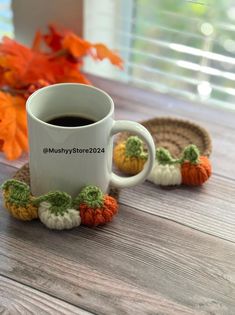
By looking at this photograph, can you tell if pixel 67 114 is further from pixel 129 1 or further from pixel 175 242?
pixel 129 1

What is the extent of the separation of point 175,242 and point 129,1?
0.60 metres

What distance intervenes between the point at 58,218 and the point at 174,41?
57 cm

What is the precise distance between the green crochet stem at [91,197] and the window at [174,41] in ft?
1.35

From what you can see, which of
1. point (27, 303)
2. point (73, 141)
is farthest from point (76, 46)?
point (27, 303)

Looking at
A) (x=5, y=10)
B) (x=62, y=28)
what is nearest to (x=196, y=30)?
(x=62, y=28)

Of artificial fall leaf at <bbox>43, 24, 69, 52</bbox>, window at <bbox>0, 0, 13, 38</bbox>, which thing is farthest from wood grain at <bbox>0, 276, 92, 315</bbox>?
window at <bbox>0, 0, 13, 38</bbox>

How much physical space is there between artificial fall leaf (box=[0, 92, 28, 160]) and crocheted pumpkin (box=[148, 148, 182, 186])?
0.18 m

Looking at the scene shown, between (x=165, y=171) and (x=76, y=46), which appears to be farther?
(x=76, y=46)

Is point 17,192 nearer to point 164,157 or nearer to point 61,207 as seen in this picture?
point 61,207

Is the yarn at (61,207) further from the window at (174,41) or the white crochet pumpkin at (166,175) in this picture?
the window at (174,41)

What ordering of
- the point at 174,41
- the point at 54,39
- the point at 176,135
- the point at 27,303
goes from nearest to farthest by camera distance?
the point at 27,303 < the point at 176,135 < the point at 54,39 < the point at 174,41

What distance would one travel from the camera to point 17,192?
1.92ft

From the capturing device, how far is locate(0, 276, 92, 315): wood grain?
0.48m

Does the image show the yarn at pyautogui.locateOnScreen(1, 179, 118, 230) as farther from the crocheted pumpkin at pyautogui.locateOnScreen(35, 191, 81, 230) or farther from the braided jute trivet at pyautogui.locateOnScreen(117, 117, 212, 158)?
the braided jute trivet at pyautogui.locateOnScreen(117, 117, 212, 158)
